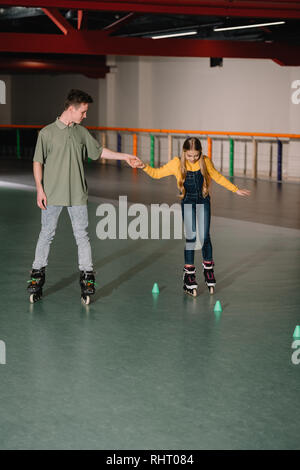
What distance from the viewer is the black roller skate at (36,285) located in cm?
635

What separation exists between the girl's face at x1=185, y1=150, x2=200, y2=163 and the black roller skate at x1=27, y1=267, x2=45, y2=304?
153cm

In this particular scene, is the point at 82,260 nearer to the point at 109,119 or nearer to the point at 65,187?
the point at 65,187

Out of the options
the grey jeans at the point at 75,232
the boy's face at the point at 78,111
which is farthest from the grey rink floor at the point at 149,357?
the boy's face at the point at 78,111

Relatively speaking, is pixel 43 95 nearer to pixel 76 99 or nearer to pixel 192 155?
pixel 192 155

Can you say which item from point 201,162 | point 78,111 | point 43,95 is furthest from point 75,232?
point 43,95

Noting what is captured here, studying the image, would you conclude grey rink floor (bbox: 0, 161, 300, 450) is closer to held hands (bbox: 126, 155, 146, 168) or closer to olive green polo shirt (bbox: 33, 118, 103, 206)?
olive green polo shirt (bbox: 33, 118, 103, 206)

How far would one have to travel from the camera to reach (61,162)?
616 cm

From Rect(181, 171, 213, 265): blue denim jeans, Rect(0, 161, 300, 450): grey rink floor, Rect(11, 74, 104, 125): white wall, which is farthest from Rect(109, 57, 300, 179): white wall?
Rect(181, 171, 213, 265): blue denim jeans

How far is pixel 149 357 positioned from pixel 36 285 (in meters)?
1.79

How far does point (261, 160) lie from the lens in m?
21.5

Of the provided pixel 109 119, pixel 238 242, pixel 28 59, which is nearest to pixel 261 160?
pixel 109 119

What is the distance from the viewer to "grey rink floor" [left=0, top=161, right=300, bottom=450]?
3.68 m

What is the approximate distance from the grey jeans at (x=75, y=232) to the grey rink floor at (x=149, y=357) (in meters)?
0.34

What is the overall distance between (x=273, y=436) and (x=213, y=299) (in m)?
2.97
